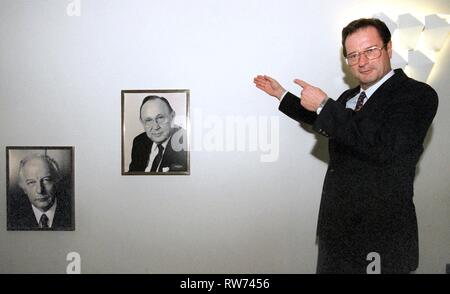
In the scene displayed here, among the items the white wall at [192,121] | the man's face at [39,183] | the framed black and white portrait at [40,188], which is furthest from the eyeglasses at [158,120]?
the man's face at [39,183]

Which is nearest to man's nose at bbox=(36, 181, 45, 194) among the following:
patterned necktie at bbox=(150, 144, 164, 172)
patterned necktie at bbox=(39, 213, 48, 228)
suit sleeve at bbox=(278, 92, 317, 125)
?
patterned necktie at bbox=(39, 213, 48, 228)

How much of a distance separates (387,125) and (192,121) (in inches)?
30.7

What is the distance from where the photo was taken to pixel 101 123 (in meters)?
1.62

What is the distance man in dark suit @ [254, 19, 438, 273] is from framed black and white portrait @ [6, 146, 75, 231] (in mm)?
1047

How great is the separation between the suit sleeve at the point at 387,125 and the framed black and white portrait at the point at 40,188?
1095 millimetres

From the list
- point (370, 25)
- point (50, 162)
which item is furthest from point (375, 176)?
point (50, 162)

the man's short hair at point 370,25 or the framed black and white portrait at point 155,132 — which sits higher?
the man's short hair at point 370,25

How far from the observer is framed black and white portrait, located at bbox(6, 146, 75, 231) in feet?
5.33

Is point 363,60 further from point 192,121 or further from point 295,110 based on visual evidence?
point 192,121

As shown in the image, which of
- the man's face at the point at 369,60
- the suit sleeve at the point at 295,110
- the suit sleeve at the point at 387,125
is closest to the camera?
the suit sleeve at the point at 387,125

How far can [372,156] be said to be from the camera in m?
1.14

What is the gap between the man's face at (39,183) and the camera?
5.35ft

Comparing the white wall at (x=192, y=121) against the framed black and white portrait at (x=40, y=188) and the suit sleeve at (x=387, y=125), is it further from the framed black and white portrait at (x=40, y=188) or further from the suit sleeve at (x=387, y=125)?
the suit sleeve at (x=387, y=125)
